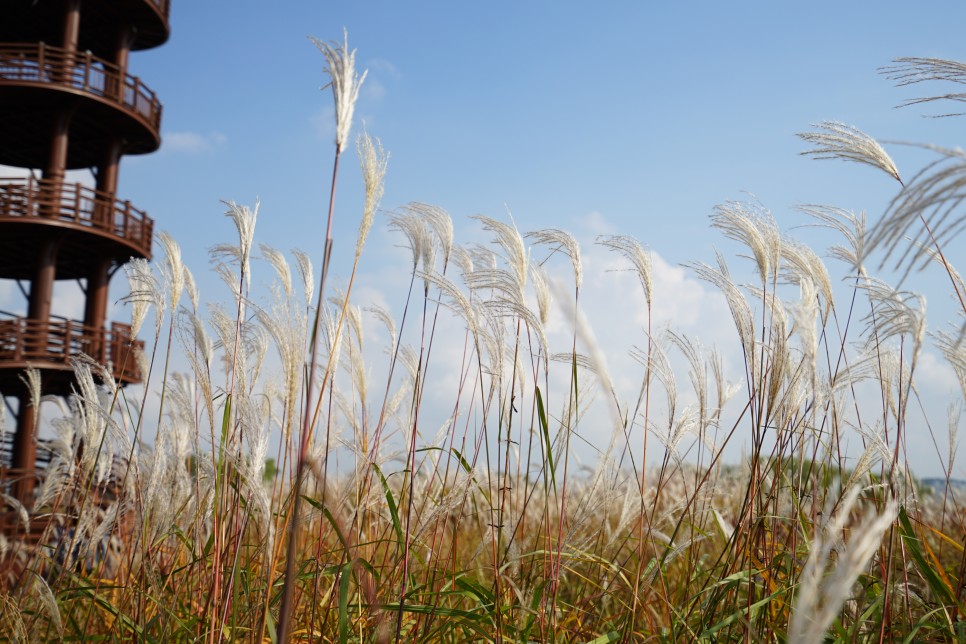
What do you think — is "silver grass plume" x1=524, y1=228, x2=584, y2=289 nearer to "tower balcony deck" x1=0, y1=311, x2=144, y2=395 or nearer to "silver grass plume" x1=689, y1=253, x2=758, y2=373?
"silver grass plume" x1=689, y1=253, x2=758, y2=373

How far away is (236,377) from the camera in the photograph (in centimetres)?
207

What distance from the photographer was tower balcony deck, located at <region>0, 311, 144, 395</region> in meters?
11.7

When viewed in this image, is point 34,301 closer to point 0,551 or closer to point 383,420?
point 0,551

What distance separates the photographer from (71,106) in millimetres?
12898

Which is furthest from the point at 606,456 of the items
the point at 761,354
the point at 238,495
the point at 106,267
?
the point at 106,267

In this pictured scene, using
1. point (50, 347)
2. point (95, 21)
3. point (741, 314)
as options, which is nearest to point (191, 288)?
point (741, 314)

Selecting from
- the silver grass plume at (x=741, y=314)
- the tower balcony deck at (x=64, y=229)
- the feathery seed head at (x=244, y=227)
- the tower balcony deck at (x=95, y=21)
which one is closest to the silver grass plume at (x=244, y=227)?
the feathery seed head at (x=244, y=227)

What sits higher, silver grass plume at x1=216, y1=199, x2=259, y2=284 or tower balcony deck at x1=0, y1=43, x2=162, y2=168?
tower balcony deck at x1=0, y1=43, x2=162, y2=168

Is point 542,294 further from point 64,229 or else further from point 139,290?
point 64,229

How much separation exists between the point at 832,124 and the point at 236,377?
5.59 feet

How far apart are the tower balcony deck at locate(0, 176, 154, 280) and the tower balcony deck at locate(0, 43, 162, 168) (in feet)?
4.64

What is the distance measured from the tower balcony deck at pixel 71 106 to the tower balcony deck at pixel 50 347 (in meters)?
3.17

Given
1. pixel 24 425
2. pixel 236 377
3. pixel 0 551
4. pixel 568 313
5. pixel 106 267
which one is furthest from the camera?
pixel 106 267

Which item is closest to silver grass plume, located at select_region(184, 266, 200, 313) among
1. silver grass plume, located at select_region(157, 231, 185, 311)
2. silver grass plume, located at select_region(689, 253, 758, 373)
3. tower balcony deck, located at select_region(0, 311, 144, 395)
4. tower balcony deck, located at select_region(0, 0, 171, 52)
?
silver grass plume, located at select_region(157, 231, 185, 311)
